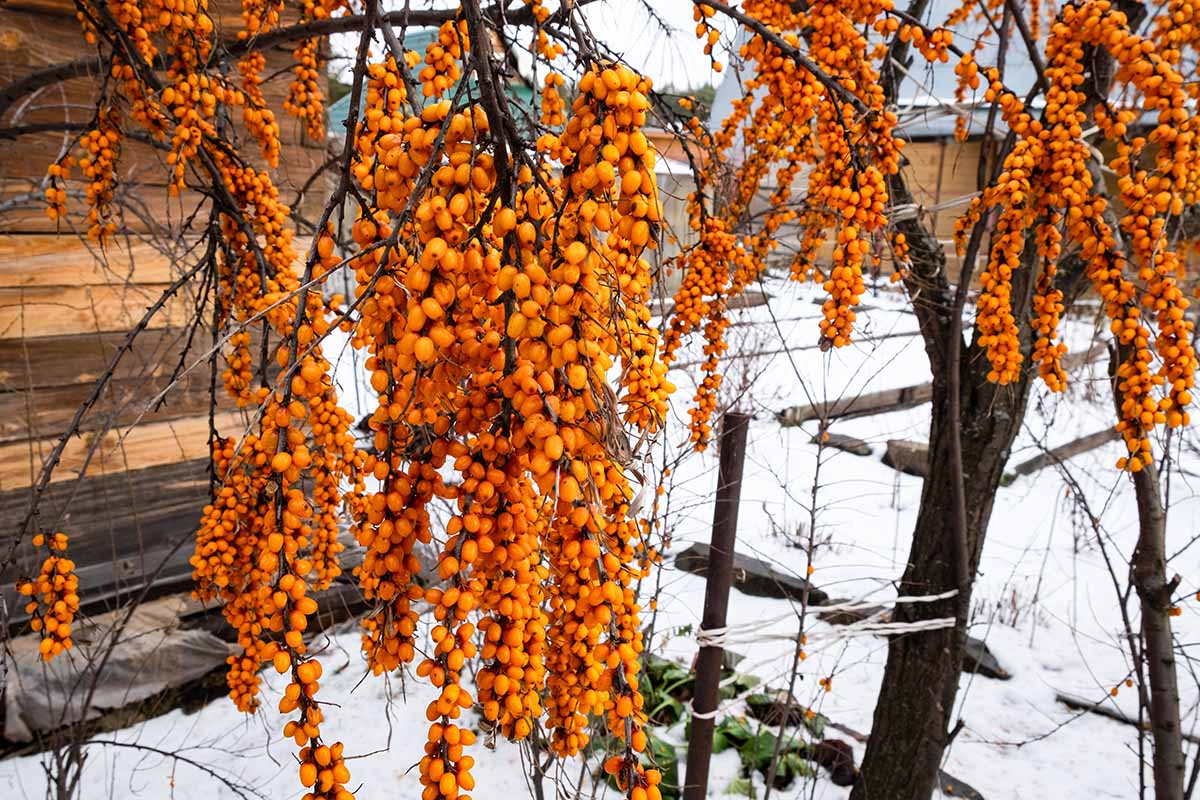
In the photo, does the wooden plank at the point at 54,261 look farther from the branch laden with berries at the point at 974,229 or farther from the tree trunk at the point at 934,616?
the tree trunk at the point at 934,616

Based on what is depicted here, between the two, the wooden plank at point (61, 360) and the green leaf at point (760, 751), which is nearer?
the wooden plank at point (61, 360)

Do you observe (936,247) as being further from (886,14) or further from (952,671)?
(952,671)

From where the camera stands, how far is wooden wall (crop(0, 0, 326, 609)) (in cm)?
294

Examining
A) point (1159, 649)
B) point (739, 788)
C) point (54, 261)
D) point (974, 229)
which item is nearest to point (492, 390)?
point (974, 229)

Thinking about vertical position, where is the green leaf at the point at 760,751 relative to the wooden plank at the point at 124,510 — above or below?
below

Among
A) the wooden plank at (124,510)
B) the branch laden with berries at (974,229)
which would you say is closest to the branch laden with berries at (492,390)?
the branch laden with berries at (974,229)

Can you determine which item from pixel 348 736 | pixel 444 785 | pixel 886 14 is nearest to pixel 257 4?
pixel 886 14

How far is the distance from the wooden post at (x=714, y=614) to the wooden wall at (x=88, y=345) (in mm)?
2002

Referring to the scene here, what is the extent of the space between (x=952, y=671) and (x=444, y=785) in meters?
2.41

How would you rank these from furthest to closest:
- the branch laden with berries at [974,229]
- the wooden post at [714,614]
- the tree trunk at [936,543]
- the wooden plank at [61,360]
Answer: the wooden plank at [61,360]
the tree trunk at [936,543]
the wooden post at [714,614]
the branch laden with berries at [974,229]

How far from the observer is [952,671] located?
265 cm

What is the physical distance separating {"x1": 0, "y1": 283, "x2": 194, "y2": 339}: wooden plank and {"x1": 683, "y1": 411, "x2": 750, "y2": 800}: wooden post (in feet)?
7.06

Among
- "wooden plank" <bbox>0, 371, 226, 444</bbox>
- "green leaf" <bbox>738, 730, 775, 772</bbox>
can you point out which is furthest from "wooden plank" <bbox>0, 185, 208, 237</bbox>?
"green leaf" <bbox>738, 730, 775, 772</bbox>

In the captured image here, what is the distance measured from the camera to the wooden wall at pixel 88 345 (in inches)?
116
